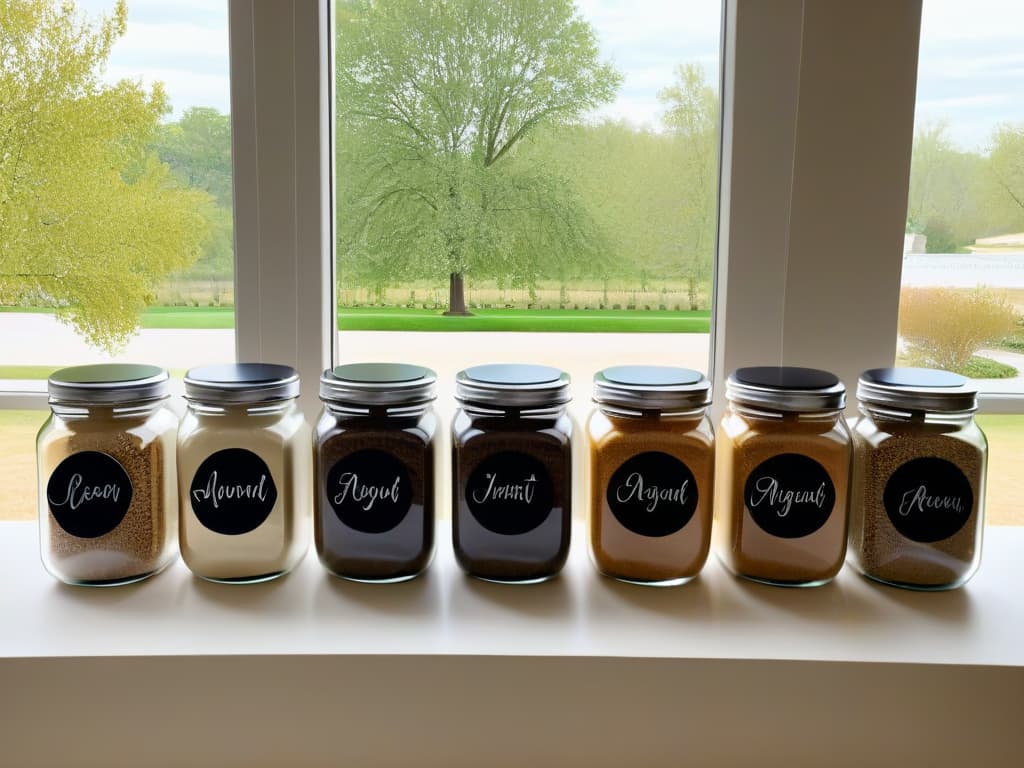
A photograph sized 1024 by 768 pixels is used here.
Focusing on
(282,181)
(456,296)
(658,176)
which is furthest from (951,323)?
(282,181)

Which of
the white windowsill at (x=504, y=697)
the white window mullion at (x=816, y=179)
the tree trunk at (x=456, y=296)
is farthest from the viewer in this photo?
the tree trunk at (x=456, y=296)

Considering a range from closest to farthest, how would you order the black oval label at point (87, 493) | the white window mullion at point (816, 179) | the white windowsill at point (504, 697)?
1. the white windowsill at point (504, 697)
2. the black oval label at point (87, 493)
3. the white window mullion at point (816, 179)

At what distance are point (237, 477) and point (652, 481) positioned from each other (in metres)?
0.40

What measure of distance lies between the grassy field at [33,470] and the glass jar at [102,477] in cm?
32

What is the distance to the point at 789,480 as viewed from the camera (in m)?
0.85

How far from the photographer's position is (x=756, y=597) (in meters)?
0.85

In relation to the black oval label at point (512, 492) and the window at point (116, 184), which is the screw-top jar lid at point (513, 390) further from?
the window at point (116, 184)

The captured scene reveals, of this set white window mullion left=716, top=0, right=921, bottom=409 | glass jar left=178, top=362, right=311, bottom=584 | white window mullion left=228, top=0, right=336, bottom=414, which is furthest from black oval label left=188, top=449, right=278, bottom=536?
white window mullion left=716, top=0, right=921, bottom=409

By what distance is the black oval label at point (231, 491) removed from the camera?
850 mm

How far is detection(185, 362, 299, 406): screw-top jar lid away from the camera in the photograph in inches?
33.7

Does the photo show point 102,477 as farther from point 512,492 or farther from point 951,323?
point 951,323

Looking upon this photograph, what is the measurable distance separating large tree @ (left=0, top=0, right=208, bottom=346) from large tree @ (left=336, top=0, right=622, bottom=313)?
0.73 ft

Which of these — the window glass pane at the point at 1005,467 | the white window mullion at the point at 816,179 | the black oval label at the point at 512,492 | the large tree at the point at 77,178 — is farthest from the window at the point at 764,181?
the black oval label at the point at 512,492

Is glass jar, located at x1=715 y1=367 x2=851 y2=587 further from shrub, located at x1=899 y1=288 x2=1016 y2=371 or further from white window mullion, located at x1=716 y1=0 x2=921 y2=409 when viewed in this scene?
shrub, located at x1=899 y1=288 x2=1016 y2=371
